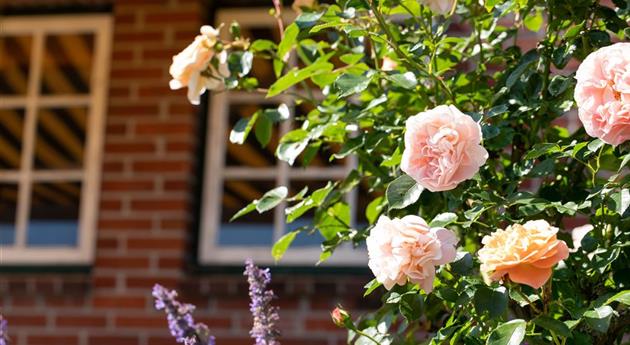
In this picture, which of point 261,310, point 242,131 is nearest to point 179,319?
point 261,310

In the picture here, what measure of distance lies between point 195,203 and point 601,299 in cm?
317

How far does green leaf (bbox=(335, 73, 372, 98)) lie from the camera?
6.88ft

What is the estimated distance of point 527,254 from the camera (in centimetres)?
178

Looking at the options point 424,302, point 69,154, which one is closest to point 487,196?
point 424,302

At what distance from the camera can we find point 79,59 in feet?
17.4

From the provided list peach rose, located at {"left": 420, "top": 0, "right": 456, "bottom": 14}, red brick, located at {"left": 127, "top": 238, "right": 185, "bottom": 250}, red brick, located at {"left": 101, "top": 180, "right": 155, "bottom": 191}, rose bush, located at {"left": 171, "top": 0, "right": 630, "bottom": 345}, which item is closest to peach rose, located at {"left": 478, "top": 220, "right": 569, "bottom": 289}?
rose bush, located at {"left": 171, "top": 0, "right": 630, "bottom": 345}

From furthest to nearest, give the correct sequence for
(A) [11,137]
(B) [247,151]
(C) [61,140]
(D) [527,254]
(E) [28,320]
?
(A) [11,137] → (C) [61,140] → (B) [247,151] → (E) [28,320] → (D) [527,254]

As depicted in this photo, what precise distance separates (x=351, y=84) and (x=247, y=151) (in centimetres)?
303

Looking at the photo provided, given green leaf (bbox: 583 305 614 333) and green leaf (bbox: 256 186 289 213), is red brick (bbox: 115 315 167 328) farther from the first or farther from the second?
green leaf (bbox: 583 305 614 333)

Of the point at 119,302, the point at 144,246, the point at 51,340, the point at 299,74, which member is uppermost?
the point at 299,74

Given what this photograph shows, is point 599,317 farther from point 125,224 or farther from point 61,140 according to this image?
point 61,140

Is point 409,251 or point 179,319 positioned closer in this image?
point 409,251

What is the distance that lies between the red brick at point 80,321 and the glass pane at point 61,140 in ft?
2.47

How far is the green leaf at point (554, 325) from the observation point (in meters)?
1.86
